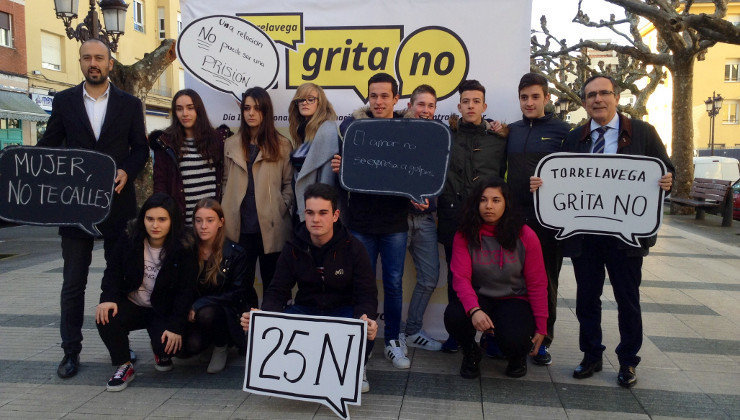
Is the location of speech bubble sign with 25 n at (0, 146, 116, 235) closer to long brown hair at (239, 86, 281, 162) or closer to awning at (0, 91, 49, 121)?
long brown hair at (239, 86, 281, 162)

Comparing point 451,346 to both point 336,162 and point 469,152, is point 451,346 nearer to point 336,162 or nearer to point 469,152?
point 469,152

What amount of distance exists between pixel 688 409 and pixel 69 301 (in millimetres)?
3992

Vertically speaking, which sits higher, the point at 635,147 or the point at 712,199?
the point at 635,147

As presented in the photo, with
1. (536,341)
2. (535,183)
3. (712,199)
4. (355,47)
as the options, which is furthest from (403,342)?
(712,199)

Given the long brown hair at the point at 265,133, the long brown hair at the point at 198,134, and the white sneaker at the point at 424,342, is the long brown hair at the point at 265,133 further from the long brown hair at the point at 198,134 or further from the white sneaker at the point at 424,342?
the white sneaker at the point at 424,342

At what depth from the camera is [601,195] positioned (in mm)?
3889

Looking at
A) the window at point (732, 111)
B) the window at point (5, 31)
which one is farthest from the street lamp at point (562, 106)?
the window at point (5, 31)

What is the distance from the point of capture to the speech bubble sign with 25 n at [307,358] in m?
3.32

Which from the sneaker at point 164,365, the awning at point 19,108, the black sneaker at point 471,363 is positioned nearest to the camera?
the black sneaker at point 471,363

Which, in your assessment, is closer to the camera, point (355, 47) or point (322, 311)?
point (322, 311)

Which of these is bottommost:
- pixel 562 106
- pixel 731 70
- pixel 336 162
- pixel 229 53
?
pixel 336 162

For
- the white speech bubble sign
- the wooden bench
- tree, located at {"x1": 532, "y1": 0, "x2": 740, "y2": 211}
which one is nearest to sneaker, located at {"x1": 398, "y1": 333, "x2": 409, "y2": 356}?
the white speech bubble sign

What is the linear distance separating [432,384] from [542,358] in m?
0.92

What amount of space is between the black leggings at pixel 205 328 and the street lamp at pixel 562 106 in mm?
27765
